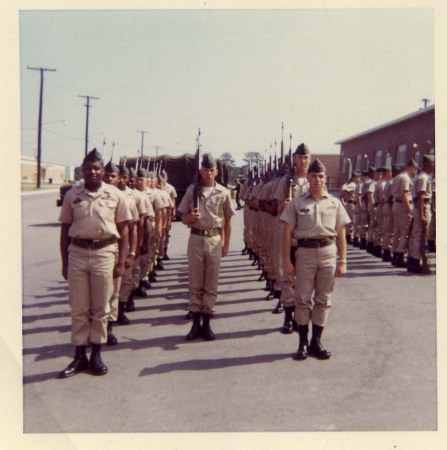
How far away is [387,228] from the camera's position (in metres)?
11.7

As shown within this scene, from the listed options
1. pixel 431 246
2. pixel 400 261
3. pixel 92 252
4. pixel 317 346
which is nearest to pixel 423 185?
pixel 400 261

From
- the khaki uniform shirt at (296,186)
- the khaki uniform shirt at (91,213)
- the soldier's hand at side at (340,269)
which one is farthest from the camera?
the khaki uniform shirt at (296,186)

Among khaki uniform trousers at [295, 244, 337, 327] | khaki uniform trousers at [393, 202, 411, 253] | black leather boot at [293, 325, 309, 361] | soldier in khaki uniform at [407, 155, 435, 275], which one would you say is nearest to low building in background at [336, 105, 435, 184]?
khaki uniform trousers at [393, 202, 411, 253]

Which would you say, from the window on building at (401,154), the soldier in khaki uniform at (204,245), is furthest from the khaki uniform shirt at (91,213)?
the window on building at (401,154)

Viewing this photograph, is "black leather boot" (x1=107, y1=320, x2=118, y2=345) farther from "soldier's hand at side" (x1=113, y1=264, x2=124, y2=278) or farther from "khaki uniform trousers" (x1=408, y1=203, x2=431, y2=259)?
"khaki uniform trousers" (x1=408, y1=203, x2=431, y2=259)

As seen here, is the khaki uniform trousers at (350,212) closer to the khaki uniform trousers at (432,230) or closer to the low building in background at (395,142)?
the low building in background at (395,142)

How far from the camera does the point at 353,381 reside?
189 inches

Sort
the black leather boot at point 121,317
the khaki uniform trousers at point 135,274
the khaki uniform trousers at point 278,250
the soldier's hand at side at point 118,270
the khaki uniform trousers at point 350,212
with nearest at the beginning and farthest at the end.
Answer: the soldier's hand at side at point 118,270 → the black leather boot at point 121,317 → the khaki uniform trousers at point 278,250 → the khaki uniform trousers at point 135,274 → the khaki uniform trousers at point 350,212

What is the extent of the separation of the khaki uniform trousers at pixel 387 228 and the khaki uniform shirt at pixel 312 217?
6488 millimetres

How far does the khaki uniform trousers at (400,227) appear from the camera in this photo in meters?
10.6

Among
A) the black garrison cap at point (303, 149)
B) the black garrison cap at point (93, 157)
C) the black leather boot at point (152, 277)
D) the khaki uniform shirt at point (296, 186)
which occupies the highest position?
the black garrison cap at point (303, 149)
